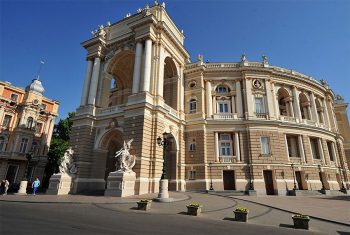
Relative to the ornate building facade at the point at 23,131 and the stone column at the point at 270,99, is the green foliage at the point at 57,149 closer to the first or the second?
the ornate building facade at the point at 23,131

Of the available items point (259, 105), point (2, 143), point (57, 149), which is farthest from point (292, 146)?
point (2, 143)

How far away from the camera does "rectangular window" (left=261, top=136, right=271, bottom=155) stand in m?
26.5

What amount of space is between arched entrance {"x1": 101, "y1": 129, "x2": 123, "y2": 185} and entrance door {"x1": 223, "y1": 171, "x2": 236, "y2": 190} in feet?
41.9

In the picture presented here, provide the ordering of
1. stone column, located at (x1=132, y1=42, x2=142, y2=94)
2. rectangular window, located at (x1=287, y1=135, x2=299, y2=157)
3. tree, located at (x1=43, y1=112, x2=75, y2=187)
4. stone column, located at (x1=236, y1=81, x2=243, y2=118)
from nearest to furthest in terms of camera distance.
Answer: stone column, located at (x1=132, y1=42, x2=142, y2=94) → stone column, located at (x1=236, y1=81, x2=243, y2=118) → rectangular window, located at (x1=287, y1=135, x2=299, y2=157) → tree, located at (x1=43, y1=112, x2=75, y2=187)

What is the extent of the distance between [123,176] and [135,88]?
9413 millimetres

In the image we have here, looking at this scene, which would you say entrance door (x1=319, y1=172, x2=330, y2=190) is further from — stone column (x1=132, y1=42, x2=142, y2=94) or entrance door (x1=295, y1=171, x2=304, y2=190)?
stone column (x1=132, y1=42, x2=142, y2=94)

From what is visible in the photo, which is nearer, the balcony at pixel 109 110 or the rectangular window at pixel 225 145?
the balcony at pixel 109 110

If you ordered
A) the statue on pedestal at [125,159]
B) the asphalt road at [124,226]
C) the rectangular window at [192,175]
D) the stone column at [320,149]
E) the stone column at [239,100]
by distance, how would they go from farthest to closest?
the stone column at [320,149], the stone column at [239,100], the rectangular window at [192,175], the statue on pedestal at [125,159], the asphalt road at [124,226]

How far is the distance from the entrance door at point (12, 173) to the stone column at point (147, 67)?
102 feet

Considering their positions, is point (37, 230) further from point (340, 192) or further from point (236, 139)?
point (340, 192)

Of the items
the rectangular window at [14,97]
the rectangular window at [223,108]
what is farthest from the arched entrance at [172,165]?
the rectangular window at [14,97]

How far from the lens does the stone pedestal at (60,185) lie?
20984mm

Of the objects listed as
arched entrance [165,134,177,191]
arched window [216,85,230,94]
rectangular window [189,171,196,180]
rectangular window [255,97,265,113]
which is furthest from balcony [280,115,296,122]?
arched entrance [165,134,177,191]

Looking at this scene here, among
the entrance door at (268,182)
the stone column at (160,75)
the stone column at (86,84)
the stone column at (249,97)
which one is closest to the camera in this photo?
the stone column at (160,75)
